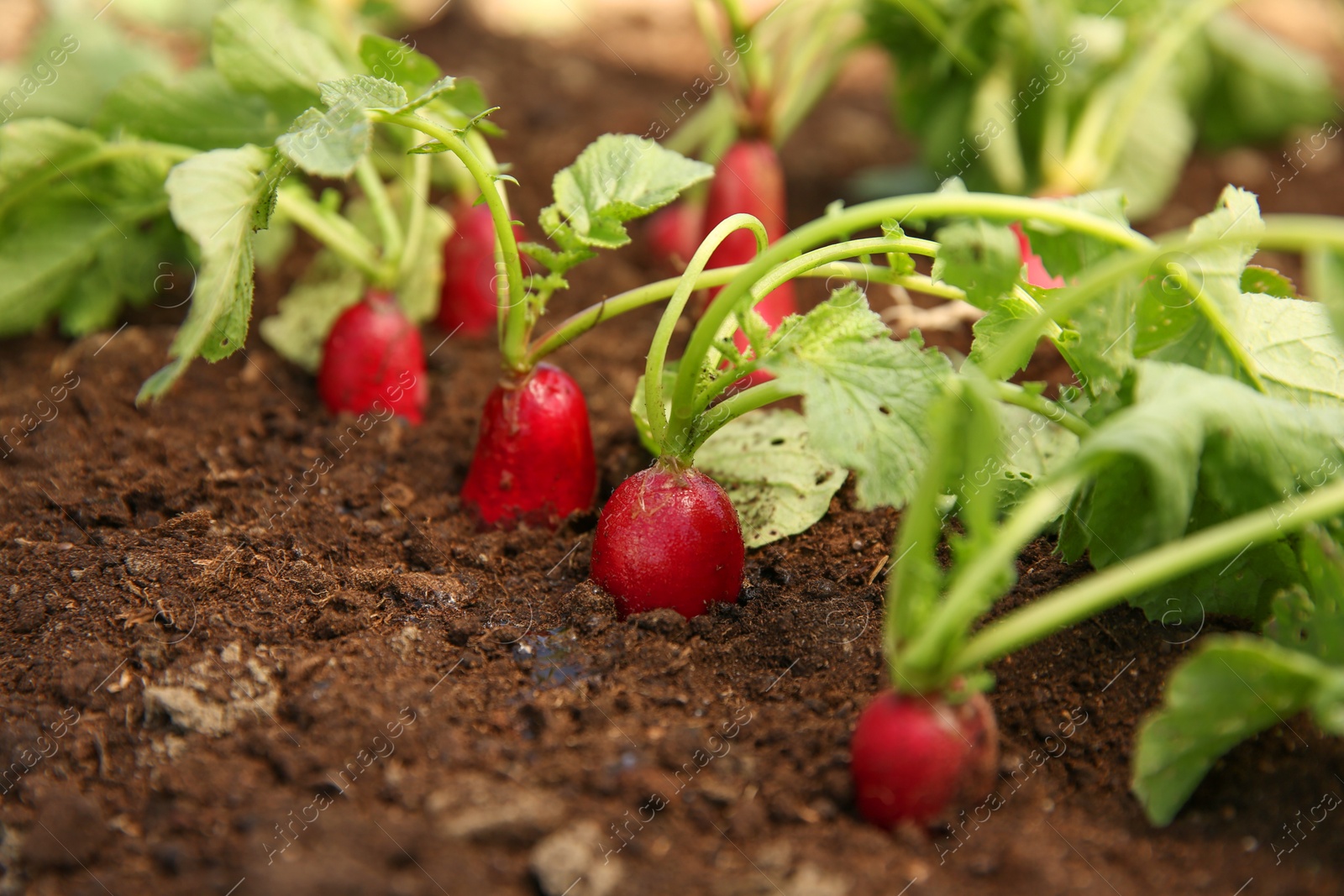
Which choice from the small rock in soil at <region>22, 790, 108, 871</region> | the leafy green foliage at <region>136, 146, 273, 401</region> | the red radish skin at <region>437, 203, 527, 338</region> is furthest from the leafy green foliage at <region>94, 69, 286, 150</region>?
the small rock in soil at <region>22, 790, 108, 871</region>

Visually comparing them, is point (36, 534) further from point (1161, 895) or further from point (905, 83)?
point (905, 83)

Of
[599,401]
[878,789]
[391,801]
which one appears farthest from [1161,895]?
[599,401]

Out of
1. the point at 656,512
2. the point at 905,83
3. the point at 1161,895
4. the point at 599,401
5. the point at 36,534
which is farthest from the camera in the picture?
the point at 905,83

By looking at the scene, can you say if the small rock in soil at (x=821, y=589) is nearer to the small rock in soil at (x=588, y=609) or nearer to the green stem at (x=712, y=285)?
the small rock in soil at (x=588, y=609)

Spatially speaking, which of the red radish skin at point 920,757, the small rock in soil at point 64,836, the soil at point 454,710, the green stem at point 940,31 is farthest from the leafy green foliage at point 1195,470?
the green stem at point 940,31

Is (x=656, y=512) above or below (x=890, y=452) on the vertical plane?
below

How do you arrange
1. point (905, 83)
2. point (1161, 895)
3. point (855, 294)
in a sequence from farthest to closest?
point (905, 83)
point (855, 294)
point (1161, 895)
